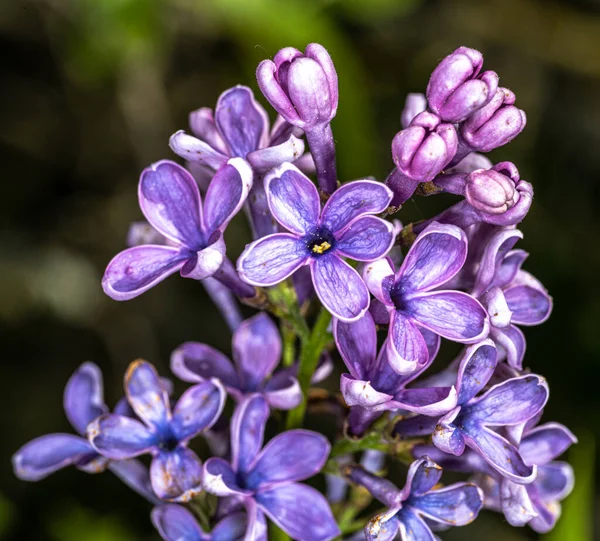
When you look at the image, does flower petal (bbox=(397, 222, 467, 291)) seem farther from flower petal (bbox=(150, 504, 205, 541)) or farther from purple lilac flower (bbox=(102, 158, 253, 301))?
flower petal (bbox=(150, 504, 205, 541))

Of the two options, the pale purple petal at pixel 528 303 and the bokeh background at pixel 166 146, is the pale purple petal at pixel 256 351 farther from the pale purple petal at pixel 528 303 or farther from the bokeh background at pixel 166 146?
the bokeh background at pixel 166 146

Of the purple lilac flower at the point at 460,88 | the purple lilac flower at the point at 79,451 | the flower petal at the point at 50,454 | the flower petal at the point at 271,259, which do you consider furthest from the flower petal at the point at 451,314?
the flower petal at the point at 50,454

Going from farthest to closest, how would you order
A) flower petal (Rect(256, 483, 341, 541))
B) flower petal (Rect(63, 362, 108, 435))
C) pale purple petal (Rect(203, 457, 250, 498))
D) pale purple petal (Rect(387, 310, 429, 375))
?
1. flower petal (Rect(63, 362, 108, 435))
2. flower petal (Rect(256, 483, 341, 541))
3. pale purple petal (Rect(203, 457, 250, 498))
4. pale purple petal (Rect(387, 310, 429, 375))

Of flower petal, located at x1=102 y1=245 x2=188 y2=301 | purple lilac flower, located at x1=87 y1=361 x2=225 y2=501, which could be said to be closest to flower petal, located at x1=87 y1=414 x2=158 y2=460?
purple lilac flower, located at x1=87 y1=361 x2=225 y2=501

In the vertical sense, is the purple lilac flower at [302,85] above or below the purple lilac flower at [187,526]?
above

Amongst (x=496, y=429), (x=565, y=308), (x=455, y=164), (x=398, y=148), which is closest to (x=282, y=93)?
(x=398, y=148)

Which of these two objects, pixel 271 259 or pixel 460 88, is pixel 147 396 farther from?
pixel 460 88

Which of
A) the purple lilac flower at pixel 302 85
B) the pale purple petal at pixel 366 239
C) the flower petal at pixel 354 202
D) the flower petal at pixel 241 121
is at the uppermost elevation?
the purple lilac flower at pixel 302 85

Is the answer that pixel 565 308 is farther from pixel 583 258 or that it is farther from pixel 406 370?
pixel 406 370

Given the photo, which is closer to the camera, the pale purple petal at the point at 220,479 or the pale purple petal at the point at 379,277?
the pale purple petal at the point at 379,277
